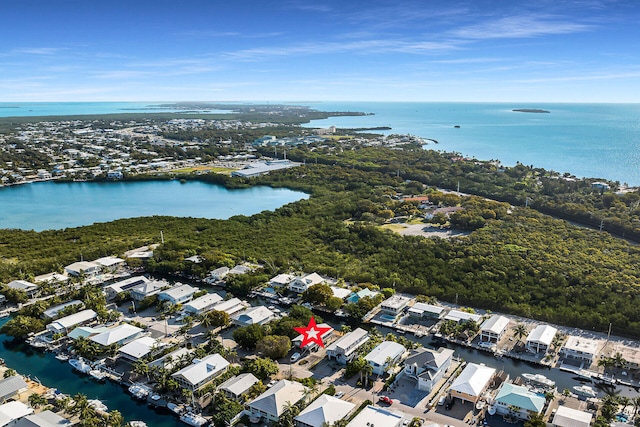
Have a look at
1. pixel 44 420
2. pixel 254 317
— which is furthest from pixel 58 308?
pixel 254 317

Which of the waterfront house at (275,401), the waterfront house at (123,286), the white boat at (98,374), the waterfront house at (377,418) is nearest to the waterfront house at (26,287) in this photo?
the waterfront house at (123,286)

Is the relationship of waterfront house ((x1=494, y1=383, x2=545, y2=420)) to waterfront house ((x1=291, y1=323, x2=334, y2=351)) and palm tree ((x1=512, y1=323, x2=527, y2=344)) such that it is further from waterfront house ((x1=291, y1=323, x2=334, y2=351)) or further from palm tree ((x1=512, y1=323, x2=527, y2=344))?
waterfront house ((x1=291, y1=323, x2=334, y2=351))

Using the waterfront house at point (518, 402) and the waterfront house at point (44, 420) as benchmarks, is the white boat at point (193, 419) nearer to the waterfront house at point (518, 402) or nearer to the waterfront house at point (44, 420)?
the waterfront house at point (44, 420)

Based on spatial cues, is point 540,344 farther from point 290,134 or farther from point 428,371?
point 290,134

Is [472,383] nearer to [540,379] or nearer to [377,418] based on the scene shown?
[540,379]

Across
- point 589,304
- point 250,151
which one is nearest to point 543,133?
point 250,151

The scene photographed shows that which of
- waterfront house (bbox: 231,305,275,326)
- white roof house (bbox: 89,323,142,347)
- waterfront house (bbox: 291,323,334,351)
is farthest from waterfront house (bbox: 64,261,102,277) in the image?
waterfront house (bbox: 291,323,334,351)

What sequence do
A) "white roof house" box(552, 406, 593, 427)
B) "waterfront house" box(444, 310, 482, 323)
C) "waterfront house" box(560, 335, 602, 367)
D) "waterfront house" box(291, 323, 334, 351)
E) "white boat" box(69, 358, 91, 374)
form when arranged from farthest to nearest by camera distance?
"waterfront house" box(444, 310, 482, 323), "waterfront house" box(291, 323, 334, 351), "waterfront house" box(560, 335, 602, 367), "white boat" box(69, 358, 91, 374), "white roof house" box(552, 406, 593, 427)
